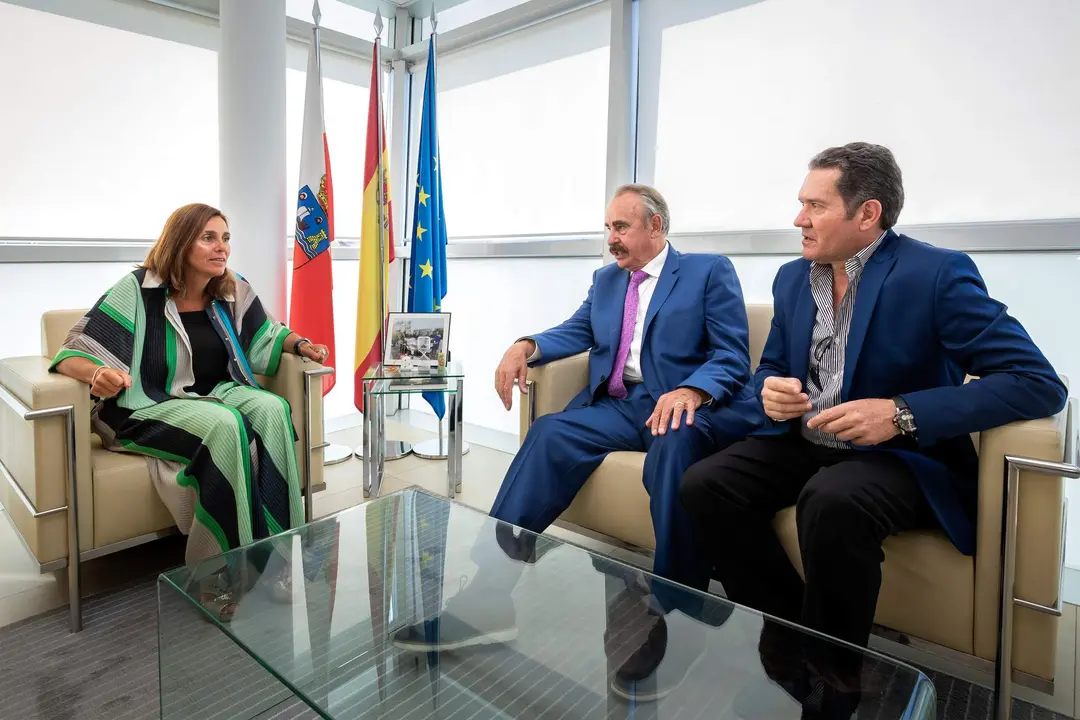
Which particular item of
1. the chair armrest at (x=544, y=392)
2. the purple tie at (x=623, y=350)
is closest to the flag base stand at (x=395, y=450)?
the chair armrest at (x=544, y=392)

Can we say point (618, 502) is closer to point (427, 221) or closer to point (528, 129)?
point (427, 221)

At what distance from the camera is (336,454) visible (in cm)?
374

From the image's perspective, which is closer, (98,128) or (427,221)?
(98,128)

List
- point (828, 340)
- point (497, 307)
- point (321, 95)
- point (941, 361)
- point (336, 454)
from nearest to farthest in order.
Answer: point (941, 361)
point (828, 340)
point (321, 95)
point (336, 454)
point (497, 307)

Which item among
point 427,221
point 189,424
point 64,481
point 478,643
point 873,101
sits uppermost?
point 873,101

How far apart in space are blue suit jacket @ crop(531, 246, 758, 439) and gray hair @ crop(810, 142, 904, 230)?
623 mm

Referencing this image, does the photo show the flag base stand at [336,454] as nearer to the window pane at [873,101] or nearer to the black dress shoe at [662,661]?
the window pane at [873,101]

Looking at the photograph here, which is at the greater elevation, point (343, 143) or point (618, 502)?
point (343, 143)

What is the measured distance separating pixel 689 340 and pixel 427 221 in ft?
6.25

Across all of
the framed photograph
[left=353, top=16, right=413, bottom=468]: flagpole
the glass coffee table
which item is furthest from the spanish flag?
the glass coffee table

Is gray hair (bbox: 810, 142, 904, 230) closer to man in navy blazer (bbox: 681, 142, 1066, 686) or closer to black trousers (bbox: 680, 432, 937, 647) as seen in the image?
man in navy blazer (bbox: 681, 142, 1066, 686)

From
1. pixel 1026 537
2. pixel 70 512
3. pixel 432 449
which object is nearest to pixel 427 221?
pixel 432 449

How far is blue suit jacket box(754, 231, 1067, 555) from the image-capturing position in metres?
1.56

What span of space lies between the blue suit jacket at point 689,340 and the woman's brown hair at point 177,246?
1289 millimetres
